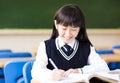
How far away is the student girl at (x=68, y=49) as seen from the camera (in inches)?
69.4

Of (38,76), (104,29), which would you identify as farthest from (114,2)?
(38,76)

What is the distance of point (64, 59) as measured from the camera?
6.20 feet

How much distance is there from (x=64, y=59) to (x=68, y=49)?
75mm

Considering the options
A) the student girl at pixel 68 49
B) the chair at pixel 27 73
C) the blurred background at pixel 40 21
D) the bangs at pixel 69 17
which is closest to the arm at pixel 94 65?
the student girl at pixel 68 49

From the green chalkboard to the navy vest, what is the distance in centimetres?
271

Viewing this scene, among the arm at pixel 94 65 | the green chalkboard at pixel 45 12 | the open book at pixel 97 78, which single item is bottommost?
the green chalkboard at pixel 45 12

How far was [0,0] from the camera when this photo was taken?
442 cm

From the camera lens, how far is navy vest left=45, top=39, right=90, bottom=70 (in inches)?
74.3

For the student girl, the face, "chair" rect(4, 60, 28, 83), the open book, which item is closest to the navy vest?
the student girl

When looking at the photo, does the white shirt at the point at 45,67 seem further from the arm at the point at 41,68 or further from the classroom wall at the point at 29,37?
the classroom wall at the point at 29,37

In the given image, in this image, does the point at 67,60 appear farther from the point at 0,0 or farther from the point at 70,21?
the point at 0,0

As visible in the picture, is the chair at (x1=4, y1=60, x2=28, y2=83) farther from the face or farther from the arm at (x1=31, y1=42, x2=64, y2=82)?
the face

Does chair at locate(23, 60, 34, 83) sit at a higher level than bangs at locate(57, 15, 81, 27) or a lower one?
lower

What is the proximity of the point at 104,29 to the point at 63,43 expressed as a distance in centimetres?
330
